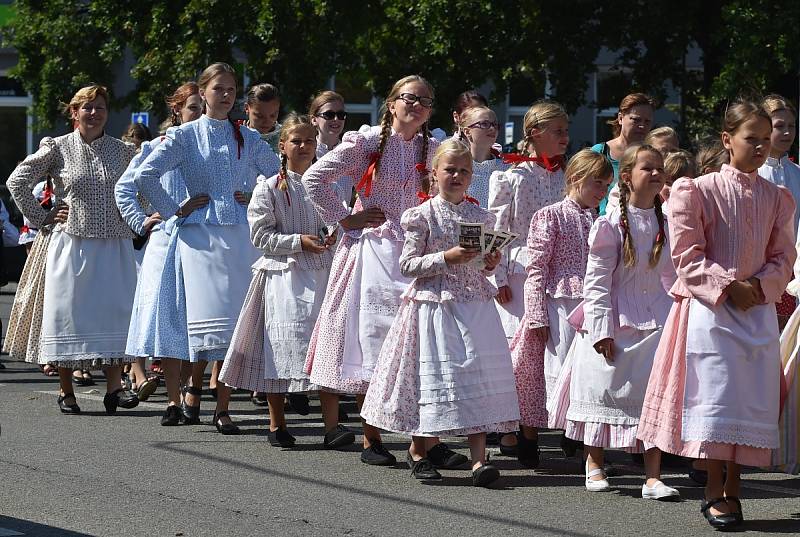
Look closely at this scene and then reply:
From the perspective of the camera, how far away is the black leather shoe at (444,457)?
337 inches

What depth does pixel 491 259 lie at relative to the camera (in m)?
8.10

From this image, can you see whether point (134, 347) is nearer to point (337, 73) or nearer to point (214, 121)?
point (214, 121)

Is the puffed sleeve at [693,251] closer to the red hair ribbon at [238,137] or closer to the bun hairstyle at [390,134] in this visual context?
the bun hairstyle at [390,134]

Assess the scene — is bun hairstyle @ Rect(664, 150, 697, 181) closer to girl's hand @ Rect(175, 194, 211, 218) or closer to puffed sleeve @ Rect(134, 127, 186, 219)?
girl's hand @ Rect(175, 194, 211, 218)

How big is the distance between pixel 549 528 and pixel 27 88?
77.3 feet

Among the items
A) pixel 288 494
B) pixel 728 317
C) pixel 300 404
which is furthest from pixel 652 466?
pixel 300 404

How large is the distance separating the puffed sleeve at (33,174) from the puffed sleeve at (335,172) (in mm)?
2981

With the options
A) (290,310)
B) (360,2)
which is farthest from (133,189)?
(360,2)

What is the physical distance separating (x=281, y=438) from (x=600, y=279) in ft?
8.09

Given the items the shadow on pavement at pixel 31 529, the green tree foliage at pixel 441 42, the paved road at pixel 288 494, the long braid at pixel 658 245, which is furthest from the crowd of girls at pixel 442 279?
the green tree foliage at pixel 441 42

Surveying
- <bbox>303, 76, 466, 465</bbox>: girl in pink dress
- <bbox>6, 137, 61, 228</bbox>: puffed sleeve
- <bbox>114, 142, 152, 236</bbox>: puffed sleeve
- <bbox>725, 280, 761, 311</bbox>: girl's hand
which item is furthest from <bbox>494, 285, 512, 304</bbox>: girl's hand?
<bbox>6, 137, 61, 228</bbox>: puffed sleeve

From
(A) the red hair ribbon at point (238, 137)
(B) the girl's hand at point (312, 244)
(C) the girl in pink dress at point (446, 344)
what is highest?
(A) the red hair ribbon at point (238, 137)

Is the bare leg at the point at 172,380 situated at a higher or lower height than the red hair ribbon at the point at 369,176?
lower

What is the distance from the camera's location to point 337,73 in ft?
80.2
